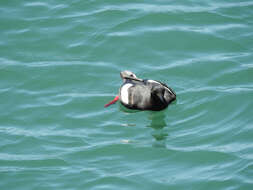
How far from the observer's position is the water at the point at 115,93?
9195mm

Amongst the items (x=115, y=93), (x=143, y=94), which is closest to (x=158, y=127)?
(x=143, y=94)

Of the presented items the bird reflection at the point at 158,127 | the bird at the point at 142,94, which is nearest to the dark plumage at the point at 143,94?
the bird at the point at 142,94

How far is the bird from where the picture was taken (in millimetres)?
11203

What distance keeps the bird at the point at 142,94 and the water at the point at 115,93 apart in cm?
21

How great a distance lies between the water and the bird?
0.21 m

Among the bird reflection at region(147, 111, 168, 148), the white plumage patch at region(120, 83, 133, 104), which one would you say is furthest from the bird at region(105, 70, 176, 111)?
the bird reflection at region(147, 111, 168, 148)

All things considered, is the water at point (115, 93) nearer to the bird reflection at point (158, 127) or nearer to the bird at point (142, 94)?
the bird reflection at point (158, 127)

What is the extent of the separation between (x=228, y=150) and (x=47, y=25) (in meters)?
7.37

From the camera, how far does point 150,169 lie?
30.2 feet

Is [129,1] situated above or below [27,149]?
above

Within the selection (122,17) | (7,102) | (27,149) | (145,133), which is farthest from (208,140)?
(122,17)

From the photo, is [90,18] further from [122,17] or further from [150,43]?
[150,43]

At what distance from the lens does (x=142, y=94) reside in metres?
11.5

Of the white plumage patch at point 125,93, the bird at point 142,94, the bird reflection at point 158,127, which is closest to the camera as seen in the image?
the bird reflection at point 158,127
